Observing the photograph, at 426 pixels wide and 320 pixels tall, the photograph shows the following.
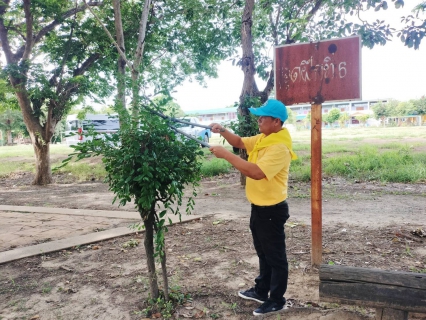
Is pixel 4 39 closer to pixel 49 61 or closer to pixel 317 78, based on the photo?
pixel 49 61

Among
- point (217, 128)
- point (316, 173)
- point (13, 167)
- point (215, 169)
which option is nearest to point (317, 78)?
point (316, 173)

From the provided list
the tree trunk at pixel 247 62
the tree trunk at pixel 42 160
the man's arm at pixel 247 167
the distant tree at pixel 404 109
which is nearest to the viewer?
the man's arm at pixel 247 167

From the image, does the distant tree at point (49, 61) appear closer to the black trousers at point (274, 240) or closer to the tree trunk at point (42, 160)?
the tree trunk at point (42, 160)

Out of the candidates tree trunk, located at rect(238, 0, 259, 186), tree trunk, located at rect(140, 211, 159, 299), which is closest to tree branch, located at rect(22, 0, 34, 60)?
tree trunk, located at rect(238, 0, 259, 186)

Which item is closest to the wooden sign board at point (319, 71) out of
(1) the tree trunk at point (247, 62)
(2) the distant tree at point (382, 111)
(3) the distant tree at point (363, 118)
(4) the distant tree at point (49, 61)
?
(1) the tree trunk at point (247, 62)

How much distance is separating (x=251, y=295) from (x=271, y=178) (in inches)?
44.8

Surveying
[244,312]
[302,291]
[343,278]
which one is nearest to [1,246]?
[244,312]

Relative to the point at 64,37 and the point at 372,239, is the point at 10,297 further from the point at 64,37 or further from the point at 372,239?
the point at 64,37

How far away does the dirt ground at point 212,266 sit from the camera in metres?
2.99

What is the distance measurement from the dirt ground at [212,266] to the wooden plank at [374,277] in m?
0.50

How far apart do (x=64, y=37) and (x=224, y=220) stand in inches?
322

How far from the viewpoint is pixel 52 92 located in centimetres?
1016

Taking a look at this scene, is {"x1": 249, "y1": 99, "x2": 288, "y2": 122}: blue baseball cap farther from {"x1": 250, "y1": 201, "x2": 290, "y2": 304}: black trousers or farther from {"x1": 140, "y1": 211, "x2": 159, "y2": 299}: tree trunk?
{"x1": 140, "y1": 211, "x2": 159, "y2": 299}: tree trunk

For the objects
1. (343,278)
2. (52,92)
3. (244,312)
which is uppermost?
(52,92)
